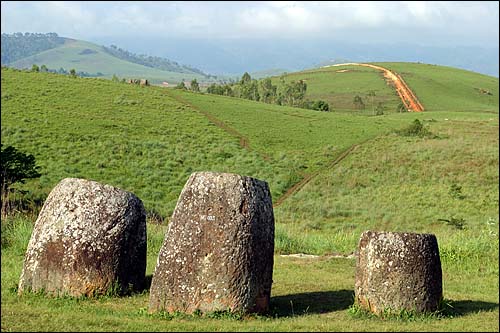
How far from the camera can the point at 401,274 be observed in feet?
45.1

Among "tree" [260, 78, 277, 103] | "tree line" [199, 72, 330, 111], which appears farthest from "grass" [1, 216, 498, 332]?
"tree" [260, 78, 277, 103]

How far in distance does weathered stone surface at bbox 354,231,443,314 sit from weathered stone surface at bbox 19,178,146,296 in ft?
16.9

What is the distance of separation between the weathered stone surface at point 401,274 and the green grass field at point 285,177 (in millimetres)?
411

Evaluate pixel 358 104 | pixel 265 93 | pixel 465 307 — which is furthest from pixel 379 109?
pixel 465 307

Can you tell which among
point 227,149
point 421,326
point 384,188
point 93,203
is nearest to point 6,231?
point 93,203

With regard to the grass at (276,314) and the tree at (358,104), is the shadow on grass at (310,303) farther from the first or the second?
the tree at (358,104)

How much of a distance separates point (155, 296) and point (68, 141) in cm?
4510

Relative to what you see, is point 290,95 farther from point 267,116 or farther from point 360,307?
point 360,307

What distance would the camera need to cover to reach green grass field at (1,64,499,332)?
13438 millimetres

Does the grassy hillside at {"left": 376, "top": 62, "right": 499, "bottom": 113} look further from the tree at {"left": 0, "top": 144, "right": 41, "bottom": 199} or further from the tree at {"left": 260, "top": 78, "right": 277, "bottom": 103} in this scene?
the tree at {"left": 0, "top": 144, "right": 41, "bottom": 199}

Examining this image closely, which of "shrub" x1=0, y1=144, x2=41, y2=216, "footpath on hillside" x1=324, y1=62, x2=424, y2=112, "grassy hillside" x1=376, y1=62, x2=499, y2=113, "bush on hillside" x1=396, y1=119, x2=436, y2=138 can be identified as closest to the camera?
"shrub" x1=0, y1=144, x2=41, y2=216

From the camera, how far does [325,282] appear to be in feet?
59.6

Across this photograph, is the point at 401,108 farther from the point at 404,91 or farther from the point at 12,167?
the point at 12,167

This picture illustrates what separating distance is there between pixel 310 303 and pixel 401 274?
7.50 feet
